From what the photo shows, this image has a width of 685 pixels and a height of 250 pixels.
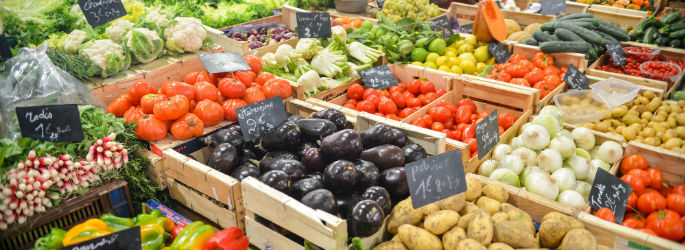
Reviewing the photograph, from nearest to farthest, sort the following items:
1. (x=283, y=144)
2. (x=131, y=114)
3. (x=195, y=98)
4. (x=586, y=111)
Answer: (x=283, y=144), (x=131, y=114), (x=195, y=98), (x=586, y=111)

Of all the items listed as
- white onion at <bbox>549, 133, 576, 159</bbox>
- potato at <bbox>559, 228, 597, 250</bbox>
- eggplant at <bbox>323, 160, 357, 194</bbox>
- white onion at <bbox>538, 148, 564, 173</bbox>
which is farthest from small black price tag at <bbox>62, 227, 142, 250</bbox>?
white onion at <bbox>549, 133, 576, 159</bbox>

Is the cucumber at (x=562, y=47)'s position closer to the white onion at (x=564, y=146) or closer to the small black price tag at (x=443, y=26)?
the small black price tag at (x=443, y=26)

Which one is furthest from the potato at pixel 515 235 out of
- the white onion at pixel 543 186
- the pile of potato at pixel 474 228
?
the white onion at pixel 543 186

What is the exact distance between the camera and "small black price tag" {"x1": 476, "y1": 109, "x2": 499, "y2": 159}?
8.52ft


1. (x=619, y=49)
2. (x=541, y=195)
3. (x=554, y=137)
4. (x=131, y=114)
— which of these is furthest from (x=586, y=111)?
(x=131, y=114)

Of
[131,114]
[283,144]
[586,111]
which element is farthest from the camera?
[586,111]

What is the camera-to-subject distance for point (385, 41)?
4.48 metres

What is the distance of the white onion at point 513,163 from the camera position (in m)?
2.82

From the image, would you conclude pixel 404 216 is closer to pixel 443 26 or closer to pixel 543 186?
pixel 543 186

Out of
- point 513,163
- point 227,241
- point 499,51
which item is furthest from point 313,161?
point 499,51

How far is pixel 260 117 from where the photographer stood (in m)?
2.64

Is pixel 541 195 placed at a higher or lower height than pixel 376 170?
lower

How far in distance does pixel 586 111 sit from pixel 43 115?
351cm

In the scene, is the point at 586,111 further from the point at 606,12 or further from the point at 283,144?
the point at 606,12
